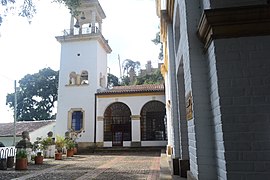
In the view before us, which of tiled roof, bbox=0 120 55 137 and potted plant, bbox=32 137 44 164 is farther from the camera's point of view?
tiled roof, bbox=0 120 55 137

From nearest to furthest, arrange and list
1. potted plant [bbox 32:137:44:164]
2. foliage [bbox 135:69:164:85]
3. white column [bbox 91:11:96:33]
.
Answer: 1. potted plant [bbox 32:137:44:164]
2. white column [bbox 91:11:96:33]
3. foliage [bbox 135:69:164:85]

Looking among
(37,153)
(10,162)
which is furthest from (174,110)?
(37,153)

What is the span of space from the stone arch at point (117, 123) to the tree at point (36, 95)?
1413cm

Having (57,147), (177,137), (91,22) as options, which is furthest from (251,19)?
(91,22)

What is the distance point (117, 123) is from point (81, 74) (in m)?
4.95

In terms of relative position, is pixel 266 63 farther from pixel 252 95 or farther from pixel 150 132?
pixel 150 132

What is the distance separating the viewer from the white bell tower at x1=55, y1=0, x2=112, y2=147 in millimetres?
17984

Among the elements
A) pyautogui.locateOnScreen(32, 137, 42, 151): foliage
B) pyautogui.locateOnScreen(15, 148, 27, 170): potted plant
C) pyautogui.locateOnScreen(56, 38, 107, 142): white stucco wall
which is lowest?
pyautogui.locateOnScreen(15, 148, 27, 170): potted plant

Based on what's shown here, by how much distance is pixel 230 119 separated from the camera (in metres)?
2.29

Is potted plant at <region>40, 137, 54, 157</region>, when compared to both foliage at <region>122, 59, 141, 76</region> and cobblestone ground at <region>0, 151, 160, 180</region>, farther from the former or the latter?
foliage at <region>122, 59, 141, 76</region>

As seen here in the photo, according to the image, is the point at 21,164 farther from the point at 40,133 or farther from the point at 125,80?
the point at 125,80

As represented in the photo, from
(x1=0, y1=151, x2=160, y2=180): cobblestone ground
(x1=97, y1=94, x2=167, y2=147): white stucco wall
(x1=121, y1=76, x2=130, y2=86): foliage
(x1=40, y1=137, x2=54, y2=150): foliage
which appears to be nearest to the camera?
(x1=0, y1=151, x2=160, y2=180): cobblestone ground

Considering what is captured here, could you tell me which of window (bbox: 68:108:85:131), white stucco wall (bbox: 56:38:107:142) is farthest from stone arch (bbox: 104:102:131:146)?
window (bbox: 68:108:85:131)

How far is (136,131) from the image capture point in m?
17.3
